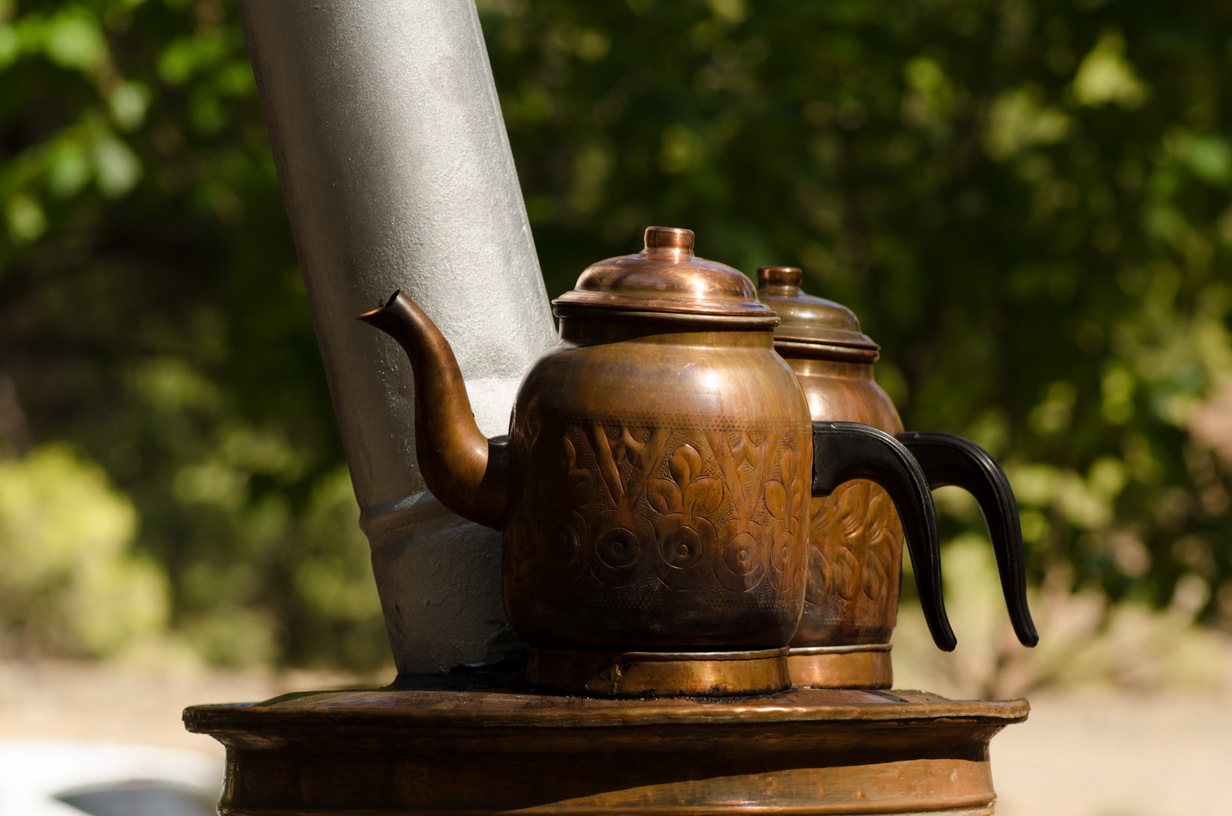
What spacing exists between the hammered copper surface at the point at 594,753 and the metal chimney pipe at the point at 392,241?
0.22 metres

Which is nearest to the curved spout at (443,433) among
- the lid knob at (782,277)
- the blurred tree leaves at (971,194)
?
the lid knob at (782,277)

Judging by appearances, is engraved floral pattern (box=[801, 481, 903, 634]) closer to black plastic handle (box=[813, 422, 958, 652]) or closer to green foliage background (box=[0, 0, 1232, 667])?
black plastic handle (box=[813, 422, 958, 652])

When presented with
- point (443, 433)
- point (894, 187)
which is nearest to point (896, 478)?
point (443, 433)

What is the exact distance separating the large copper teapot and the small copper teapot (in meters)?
0.10

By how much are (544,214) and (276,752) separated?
212 centimetres

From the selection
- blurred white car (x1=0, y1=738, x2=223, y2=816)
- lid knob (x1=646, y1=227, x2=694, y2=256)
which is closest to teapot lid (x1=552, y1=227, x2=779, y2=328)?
lid knob (x1=646, y1=227, x2=694, y2=256)

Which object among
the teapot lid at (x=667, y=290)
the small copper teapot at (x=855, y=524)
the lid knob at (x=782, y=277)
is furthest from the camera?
the lid knob at (x=782, y=277)

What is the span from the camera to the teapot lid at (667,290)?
0.96 metres

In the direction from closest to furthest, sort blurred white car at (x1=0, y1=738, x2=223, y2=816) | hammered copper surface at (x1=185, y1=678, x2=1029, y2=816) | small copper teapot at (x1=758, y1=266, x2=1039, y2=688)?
hammered copper surface at (x1=185, y1=678, x2=1029, y2=816) < small copper teapot at (x1=758, y1=266, x2=1039, y2=688) < blurred white car at (x1=0, y1=738, x2=223, y2=816)

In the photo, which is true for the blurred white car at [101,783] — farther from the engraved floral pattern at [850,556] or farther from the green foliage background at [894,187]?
the engraved floral pattern at [850,556]

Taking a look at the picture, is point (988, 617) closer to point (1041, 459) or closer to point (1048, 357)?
point (1041, 459)

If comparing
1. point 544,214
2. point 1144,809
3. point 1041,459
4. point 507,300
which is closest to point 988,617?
point 1144,809

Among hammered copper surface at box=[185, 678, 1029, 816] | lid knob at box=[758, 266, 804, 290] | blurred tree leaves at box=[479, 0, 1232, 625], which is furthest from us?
blurred tree leaves at box=[479, 0, 1232, 625]

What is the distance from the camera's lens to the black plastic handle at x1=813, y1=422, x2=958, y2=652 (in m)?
0.99
